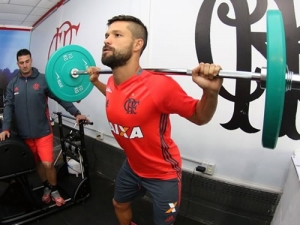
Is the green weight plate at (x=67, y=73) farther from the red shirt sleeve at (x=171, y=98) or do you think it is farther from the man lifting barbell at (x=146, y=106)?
the red shirt sleeve at (x=171, y=98)

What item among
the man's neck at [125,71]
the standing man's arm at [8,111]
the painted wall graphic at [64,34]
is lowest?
the standing man's arm at [8,111]

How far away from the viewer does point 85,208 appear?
6.51ft

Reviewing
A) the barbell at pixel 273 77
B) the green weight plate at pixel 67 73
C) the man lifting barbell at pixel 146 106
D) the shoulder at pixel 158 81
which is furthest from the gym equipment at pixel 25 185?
the barbell at pixel 273 77

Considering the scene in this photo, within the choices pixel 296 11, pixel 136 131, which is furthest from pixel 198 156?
pixel 296 11

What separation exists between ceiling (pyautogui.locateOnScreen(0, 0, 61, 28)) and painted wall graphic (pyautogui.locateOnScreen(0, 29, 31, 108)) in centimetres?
20

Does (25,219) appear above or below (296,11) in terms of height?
below

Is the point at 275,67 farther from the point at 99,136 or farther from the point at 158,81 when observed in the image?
the point at 99,136

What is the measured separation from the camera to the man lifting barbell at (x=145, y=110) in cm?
99

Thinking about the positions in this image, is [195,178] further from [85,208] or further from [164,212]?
[85,208]

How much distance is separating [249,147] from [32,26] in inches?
228

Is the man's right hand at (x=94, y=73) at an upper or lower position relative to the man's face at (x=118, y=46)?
lower

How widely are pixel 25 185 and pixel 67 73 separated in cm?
106

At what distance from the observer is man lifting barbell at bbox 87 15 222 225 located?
0.99 m

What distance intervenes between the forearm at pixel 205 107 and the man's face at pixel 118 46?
1.44 feet
